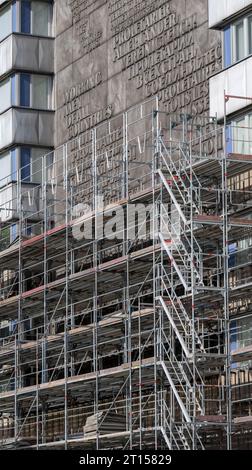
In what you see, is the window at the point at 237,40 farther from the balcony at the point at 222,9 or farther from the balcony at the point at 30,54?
the balcony at the point at 30,54

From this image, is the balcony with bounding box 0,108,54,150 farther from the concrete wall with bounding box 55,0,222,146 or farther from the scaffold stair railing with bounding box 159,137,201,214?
the scaffold stair railing with bounding box 159,137,201,214

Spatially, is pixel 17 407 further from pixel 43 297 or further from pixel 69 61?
pixel 69 61

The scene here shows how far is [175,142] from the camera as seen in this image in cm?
3938

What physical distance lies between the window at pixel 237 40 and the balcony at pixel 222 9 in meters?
0.29

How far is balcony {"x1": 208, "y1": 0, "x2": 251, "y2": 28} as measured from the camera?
1509 inches

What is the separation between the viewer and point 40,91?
50906mm

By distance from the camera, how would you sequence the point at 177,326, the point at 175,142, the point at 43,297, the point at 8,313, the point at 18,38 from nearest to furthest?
1. the point at 177,326
2. the point at 175,142
3. the point at 43,297
4. the point at 8,313
5. the point at 18,38

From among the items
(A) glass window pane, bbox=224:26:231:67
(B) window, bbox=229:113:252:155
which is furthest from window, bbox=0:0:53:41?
(B) window, bbox=229:113:252:155

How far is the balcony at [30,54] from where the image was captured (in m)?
50.9

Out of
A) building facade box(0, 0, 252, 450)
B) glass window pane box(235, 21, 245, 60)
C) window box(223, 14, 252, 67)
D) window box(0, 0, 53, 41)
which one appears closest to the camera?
building facade box(0, 0, 252, 450)

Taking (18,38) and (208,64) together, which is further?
(18,38)

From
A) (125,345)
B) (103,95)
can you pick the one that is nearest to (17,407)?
(125,345)

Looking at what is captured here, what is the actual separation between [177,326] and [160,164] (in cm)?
463

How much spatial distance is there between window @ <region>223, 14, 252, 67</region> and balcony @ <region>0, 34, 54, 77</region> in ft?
41.9
